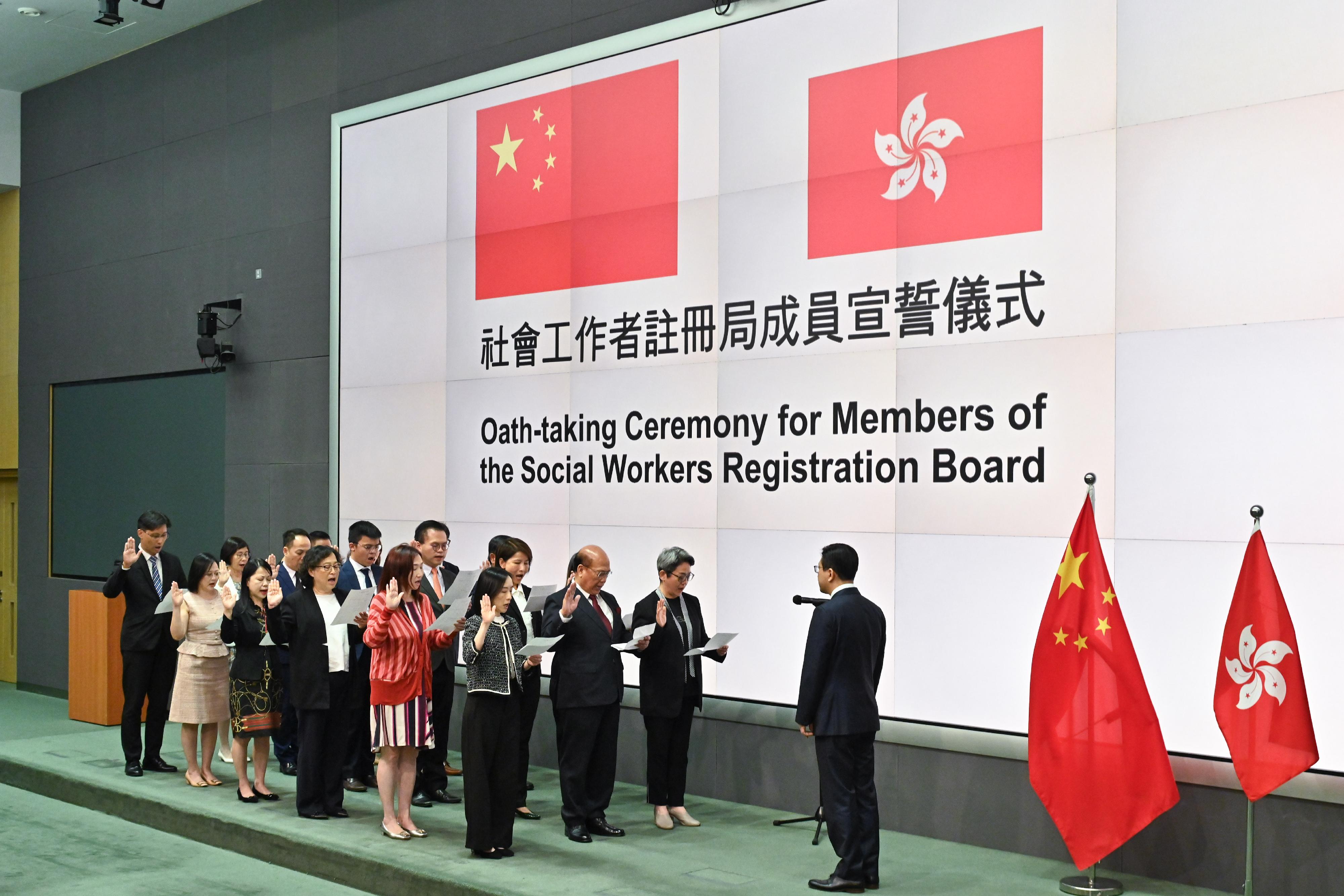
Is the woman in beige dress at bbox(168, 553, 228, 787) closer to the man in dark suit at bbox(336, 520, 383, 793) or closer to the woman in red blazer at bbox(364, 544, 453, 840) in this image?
the man in dark suit at bbox(336, 520, 383, 793)

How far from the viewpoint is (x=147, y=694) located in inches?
343

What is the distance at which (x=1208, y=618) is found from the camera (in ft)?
19.2

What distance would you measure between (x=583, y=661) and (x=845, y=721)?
1.59m

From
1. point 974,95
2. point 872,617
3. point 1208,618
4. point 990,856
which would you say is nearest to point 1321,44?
point 974,95

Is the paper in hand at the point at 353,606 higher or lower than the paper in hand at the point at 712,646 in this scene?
higher

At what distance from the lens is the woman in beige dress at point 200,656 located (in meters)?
7.76

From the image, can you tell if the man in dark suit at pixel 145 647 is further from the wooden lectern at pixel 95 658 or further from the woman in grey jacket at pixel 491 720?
the woman in grey jacket at pixel 491 720

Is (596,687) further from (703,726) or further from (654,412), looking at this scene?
(654,412)

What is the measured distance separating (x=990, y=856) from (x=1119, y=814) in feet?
3.33

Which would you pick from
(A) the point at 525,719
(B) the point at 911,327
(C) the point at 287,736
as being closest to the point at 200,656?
(C) the point at 287,736

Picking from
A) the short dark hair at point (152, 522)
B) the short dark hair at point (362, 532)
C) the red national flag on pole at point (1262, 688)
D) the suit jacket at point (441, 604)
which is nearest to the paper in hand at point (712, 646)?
the suit jacket at point (441, 604)

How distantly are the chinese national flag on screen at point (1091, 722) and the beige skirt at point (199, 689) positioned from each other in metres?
4.82

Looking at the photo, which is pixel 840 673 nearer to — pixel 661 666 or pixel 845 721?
pixel 845 721

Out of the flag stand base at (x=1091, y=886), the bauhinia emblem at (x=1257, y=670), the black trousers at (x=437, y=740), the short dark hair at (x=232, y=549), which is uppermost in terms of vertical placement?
the short dark hair at (x=232, y=549)
